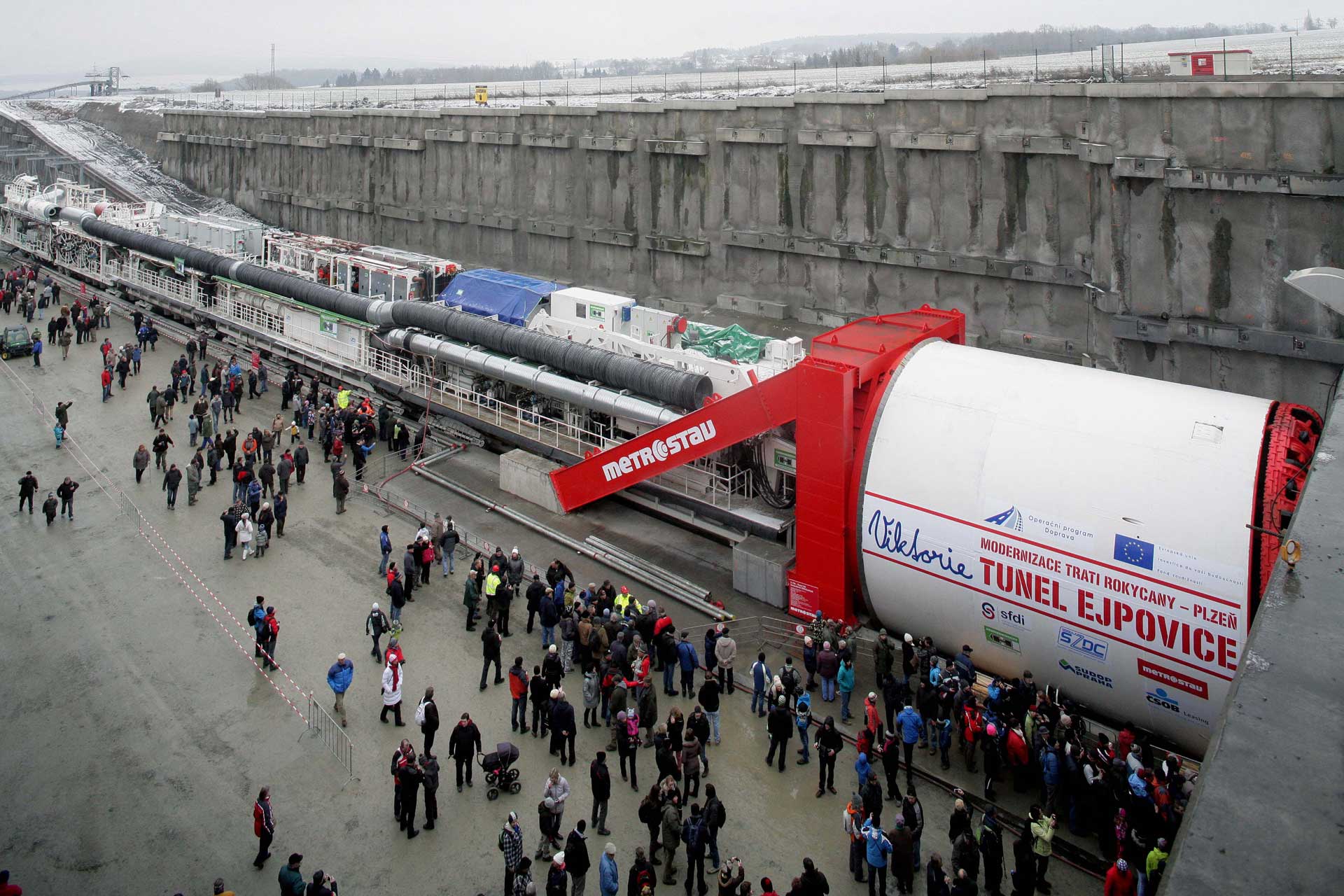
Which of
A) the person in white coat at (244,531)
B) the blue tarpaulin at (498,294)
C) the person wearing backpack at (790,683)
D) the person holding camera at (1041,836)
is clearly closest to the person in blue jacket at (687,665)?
the person wearing backpack at (790,683)

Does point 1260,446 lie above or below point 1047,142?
below

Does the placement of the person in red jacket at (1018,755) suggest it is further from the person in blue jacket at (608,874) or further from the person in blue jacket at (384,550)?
the person in blue jacket at (384,550)

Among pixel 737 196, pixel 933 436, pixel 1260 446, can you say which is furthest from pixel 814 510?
pixel 737 196

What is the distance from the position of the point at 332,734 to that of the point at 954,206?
19961 mm

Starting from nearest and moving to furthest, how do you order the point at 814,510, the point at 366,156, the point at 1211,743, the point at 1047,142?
the point at 1211,743
the point at 814,510
the point at 1047,142
the point at 366,156

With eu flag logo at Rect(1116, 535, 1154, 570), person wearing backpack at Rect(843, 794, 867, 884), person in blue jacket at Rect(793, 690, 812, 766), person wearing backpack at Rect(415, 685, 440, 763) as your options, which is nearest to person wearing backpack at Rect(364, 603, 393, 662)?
person wearing backpack at Rect(415, 685, 440, 763)

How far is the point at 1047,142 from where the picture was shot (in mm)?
24203

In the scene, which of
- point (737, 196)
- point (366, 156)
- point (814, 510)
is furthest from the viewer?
point (366, 156)

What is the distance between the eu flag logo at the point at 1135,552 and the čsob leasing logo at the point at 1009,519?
139 centimetres

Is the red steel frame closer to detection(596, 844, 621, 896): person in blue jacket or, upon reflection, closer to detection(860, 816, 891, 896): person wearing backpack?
A: detection(860, 816, 891, 896): person wearing backpack

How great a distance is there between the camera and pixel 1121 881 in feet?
34.8

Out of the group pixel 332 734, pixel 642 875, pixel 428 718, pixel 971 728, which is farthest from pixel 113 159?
pixel 642 875

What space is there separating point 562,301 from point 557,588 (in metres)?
10.1

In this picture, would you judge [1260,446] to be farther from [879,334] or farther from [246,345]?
[246,345]
